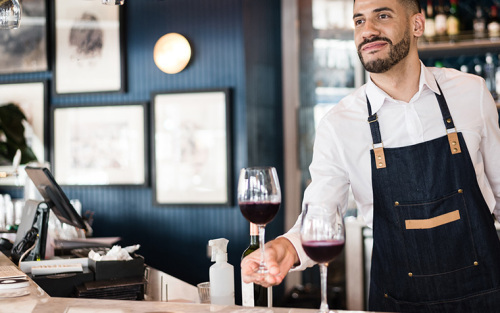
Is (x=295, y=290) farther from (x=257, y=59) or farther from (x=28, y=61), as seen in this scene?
(x=28, y=61)

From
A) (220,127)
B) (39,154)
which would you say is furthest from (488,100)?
(39,154)

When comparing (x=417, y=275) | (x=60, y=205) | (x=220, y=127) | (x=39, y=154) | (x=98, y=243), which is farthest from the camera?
(x=39, y=154)

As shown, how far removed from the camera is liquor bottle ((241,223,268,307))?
1865mm

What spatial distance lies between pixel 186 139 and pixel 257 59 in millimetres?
848

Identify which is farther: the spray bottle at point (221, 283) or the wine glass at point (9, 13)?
the wine glass at point (9, 13)

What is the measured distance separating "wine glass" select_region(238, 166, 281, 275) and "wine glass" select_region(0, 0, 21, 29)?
5.36 ft

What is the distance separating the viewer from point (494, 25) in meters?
4.50

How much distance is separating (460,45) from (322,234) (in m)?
3.73

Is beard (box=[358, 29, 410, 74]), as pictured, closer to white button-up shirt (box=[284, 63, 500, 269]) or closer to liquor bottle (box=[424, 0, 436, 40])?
white button-up shirt (box=[284, 63, 500, 269])

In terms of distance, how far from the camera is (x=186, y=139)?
4.83 meters

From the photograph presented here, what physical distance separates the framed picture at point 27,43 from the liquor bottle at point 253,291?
150 inches

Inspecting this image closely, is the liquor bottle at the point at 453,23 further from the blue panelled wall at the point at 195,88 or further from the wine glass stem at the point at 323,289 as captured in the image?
the wine glass stem at the point at 323,289

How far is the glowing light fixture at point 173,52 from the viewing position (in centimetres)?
478

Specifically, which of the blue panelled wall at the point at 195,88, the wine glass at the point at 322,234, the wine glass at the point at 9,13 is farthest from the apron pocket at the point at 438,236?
the blue panelled wall at the point at 195,88
